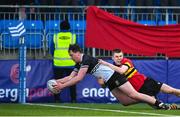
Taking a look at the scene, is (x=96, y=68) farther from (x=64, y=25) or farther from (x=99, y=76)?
(x=64, y=25)

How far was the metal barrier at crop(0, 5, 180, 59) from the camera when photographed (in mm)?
20625

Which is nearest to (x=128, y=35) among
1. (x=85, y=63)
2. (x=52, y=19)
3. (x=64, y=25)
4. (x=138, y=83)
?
(x=64, y=25)

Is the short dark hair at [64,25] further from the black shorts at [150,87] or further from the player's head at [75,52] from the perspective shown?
the player's head at [75,52]

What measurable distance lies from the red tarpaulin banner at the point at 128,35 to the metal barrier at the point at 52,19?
0.43 m

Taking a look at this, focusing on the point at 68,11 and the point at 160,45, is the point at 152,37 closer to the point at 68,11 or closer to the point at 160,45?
→ the point at 160,45

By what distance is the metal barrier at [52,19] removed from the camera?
2062cm

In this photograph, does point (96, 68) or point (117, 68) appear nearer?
point (96, 68)

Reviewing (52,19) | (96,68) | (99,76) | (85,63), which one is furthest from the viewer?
(52,19)

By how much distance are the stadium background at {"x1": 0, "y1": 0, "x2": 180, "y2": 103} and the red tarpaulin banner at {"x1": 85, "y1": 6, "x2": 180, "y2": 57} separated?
1.12 ft

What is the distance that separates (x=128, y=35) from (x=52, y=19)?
2372 mm

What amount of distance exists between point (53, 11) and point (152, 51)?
3.34 meters

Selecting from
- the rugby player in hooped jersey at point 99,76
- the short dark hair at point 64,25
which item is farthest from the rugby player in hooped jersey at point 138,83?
the short dark hair at point 64,25

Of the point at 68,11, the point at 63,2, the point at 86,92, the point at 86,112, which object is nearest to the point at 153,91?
the point at 86,112

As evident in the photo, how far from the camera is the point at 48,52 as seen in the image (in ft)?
68.6
